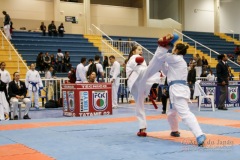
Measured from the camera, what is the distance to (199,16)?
29953 millimetres

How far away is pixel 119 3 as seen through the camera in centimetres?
2839

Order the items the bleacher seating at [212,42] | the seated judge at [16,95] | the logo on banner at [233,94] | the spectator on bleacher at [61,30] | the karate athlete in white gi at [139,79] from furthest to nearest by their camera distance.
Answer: the bleacher seating at [212,42], the spectator on bleacher at [61,30], the logo on banner at [233,94], the seated judge at [16,95], the karate athlete in white gi at [139,79]

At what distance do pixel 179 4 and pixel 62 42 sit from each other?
38.3 ft

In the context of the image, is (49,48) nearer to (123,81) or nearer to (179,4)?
(123,81)

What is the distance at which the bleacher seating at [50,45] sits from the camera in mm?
19562

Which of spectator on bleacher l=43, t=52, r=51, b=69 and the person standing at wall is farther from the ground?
the person standing at wall

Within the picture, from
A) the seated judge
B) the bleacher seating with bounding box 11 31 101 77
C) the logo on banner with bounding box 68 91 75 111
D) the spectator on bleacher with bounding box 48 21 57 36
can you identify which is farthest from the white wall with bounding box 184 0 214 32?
the seated judge

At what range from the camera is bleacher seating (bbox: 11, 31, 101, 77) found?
770 inches

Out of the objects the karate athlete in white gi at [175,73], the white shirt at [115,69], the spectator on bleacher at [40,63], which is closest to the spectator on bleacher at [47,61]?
the spectator on bleacher at [40,63]

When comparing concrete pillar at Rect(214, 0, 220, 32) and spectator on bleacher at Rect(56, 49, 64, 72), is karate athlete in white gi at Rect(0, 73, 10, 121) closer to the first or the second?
spectator on bleacher at Rect(56, 49, 64, 72)

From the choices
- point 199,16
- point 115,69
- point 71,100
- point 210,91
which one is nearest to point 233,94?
point 210,91

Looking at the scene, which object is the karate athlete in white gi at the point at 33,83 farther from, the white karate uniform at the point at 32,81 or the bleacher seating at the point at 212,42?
the bleacher seating at the point at 212,42

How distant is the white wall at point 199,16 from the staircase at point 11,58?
50.2 feet

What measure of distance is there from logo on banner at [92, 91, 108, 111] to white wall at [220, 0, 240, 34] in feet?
73.6
